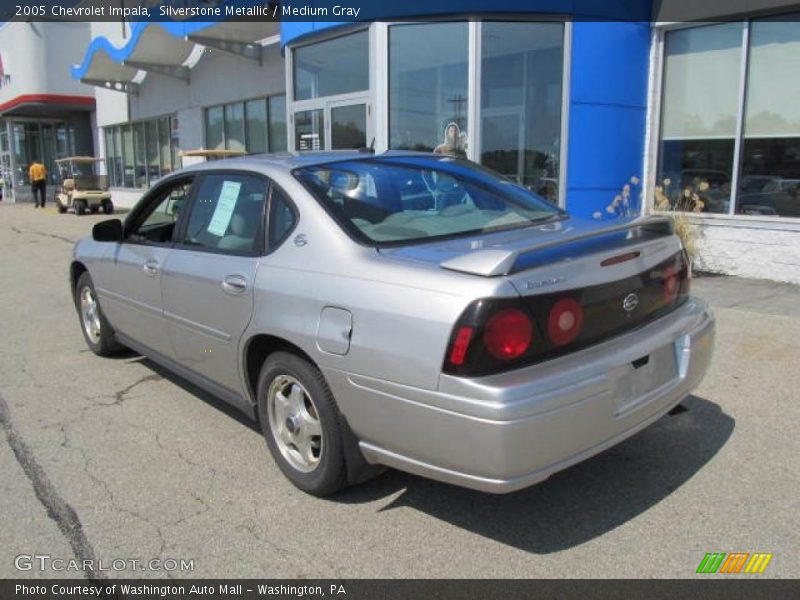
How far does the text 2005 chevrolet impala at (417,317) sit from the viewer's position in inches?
102

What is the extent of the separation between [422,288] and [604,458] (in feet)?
5.39

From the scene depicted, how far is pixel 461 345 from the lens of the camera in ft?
8.39

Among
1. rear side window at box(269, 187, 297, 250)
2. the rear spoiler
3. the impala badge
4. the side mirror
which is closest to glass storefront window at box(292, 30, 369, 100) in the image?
the side mirror

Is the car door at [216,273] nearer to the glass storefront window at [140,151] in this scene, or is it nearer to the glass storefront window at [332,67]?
the glass storefront window at [332,67]

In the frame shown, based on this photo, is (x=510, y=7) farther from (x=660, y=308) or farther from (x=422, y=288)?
(x=422, y=288)

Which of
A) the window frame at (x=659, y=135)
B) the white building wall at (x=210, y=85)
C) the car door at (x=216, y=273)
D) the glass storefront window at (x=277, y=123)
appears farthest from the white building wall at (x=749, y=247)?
the white building wall at (x=210, y=85)

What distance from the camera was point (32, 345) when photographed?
6.24 meters

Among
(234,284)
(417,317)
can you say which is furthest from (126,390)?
(417,317)

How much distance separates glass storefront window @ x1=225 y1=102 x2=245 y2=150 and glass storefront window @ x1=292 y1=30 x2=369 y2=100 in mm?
7314

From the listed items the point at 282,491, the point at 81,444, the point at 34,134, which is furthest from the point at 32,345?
the point at 34,134

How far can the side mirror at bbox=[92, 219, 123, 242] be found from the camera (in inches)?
189

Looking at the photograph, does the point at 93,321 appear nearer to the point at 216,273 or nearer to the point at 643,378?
the point at 216,273

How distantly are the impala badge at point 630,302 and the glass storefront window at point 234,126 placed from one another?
16920mm

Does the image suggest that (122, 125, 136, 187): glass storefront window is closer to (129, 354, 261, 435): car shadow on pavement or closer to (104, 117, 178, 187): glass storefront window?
(104, 117, 178, 187): glass storefront window
